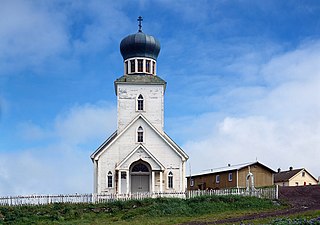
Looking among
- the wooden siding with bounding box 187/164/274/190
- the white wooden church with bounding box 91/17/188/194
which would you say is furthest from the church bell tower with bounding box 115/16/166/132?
the wooden siding with bounding box 187/164/274/190

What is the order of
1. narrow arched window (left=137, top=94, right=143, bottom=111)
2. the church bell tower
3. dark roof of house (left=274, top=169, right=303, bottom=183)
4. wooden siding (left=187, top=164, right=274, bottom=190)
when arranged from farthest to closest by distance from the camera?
dark roof of house (left=274, top=169, right=303, bottom=183) → wooden siding (left=187, top=164, right=274, bottom=190) → narrow arched window (left=137, top=94, right=143, bottom=111) → the church bell tower

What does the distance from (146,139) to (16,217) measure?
41.6ft

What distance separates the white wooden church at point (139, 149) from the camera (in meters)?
38.9

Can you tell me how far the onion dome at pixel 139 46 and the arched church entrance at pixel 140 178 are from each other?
975cm

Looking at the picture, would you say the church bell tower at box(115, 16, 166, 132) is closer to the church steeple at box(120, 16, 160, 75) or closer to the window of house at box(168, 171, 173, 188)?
the church steeple at box(120, 16, 160, 75)

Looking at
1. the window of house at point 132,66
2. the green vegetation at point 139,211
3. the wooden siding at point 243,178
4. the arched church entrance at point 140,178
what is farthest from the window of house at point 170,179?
the wooden siding at point 243,178

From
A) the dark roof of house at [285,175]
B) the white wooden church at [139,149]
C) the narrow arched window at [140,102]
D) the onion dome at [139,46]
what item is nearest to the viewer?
the white wooden church at [139,149]

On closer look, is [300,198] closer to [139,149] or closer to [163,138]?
Answer: [163,138]

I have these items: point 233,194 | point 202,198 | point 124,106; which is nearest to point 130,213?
point 202,198

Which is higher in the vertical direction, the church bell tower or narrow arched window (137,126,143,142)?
the church bell tower

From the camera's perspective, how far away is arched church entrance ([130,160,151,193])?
4012cm

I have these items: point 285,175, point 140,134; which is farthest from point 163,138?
point 285,175

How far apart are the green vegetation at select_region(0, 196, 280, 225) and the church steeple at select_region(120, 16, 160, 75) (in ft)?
45.2

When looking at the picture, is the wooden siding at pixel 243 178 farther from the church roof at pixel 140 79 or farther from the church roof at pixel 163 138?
Answer: the church roof at pixel 140 79
